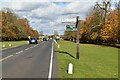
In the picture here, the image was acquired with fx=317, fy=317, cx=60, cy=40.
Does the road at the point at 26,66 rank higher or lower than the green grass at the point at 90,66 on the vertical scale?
higher

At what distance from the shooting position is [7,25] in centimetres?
11138

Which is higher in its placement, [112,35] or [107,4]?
[107,4]

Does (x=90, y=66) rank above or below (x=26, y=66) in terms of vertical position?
below

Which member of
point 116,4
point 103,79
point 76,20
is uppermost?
point 116,4

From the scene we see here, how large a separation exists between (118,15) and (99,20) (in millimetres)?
20807

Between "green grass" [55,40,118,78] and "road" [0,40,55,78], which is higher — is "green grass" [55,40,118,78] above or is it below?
below

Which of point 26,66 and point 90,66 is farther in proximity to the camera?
point 90,66

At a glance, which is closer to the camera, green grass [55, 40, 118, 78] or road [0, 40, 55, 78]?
road [0, 40, 55, 78]

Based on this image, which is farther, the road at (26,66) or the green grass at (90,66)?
the green grass at (90,66)

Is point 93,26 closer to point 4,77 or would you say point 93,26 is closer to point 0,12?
point 0,12

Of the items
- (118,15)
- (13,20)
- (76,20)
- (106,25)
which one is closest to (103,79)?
(76,20)

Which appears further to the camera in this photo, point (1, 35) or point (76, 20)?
point (1, 35)

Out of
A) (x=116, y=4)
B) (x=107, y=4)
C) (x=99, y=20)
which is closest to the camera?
(x=116, y=4)

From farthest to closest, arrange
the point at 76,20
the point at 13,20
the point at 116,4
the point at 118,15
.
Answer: the point at 13,20, the point at 116,4, the point at 118,15, the point at 76,20
